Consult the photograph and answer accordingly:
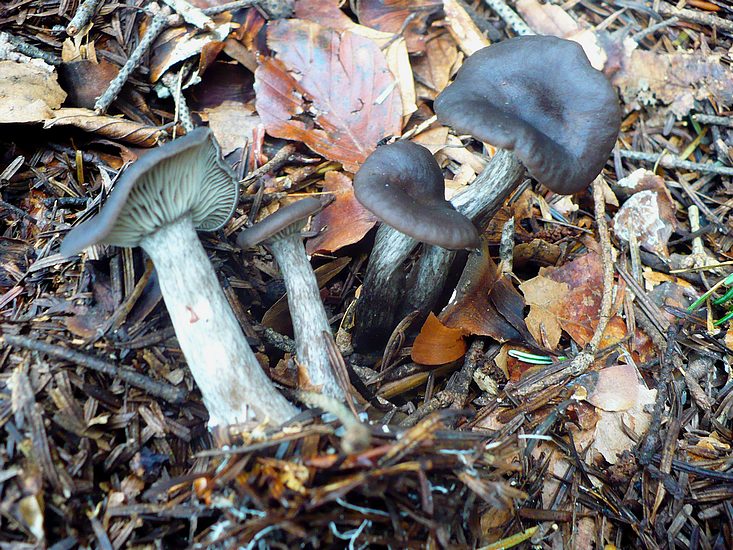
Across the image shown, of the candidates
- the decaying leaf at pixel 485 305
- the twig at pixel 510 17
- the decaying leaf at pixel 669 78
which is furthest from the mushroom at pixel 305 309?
the decaying leaf at pixel 669 78

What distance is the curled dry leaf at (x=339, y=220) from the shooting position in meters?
2.96

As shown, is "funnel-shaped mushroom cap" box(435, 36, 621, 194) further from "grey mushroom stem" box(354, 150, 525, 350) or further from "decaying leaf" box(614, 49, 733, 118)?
"decaying leaf" box(614, 49, 733, 118)

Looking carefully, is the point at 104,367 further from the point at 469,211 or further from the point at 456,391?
the point at 469,211

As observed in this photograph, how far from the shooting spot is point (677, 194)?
355 cm

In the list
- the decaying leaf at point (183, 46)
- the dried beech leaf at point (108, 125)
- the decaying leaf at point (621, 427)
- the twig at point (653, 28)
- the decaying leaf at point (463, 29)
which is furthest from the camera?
the twig at point (653, 28)

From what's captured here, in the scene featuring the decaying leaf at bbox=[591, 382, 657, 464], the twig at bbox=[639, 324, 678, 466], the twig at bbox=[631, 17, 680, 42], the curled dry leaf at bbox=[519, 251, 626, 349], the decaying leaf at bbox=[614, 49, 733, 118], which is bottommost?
the decaying leaf at bbox=[591, 382, 657, 464]

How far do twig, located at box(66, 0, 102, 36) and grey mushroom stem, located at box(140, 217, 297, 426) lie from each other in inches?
60.2

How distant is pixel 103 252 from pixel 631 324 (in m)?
2.73

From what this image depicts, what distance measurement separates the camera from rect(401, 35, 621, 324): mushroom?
223cm

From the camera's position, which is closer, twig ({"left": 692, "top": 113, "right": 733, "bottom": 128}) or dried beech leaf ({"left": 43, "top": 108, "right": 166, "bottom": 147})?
dried beech leaf ({"left": 43, "top": 108, "right": 166, "bottom": 147})

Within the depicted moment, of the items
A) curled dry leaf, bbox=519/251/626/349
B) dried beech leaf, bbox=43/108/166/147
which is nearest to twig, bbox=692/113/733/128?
curled dry leaf, bbox=519/251/626/349

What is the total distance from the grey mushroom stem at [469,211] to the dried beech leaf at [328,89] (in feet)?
2.40

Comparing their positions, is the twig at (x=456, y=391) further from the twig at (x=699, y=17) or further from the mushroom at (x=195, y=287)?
the twig at (x=699, y=17)

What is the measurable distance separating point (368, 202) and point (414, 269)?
2.74 ft
